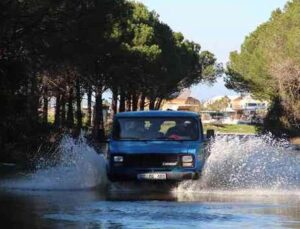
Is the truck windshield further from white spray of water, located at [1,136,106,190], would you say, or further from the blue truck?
white spray of water, located at [1,136,106,190]

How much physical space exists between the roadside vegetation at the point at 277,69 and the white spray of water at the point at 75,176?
1279 inches

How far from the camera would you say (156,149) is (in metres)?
17.4

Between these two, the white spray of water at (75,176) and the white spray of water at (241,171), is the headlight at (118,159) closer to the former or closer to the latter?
the white spray of water at (75,176)

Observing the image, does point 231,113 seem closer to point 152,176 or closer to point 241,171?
point 241,171

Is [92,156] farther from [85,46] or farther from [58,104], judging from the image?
[58,104]

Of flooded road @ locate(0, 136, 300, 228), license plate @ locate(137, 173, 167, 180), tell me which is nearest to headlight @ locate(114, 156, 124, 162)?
license plate @ locate(137, 173, 167, 180)

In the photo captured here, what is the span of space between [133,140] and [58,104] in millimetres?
34984

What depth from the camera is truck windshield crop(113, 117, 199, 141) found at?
18.2 m

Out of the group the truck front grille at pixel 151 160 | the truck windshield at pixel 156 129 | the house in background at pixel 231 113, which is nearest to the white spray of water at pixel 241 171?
the truck front grille at pixel 151 160

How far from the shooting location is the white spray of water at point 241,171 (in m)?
17.7

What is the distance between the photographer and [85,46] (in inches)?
1215

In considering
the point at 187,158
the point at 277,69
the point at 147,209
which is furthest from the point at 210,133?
the point at 277,69

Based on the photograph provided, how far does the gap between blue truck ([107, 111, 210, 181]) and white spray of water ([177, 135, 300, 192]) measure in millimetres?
418

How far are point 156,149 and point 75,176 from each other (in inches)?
109
